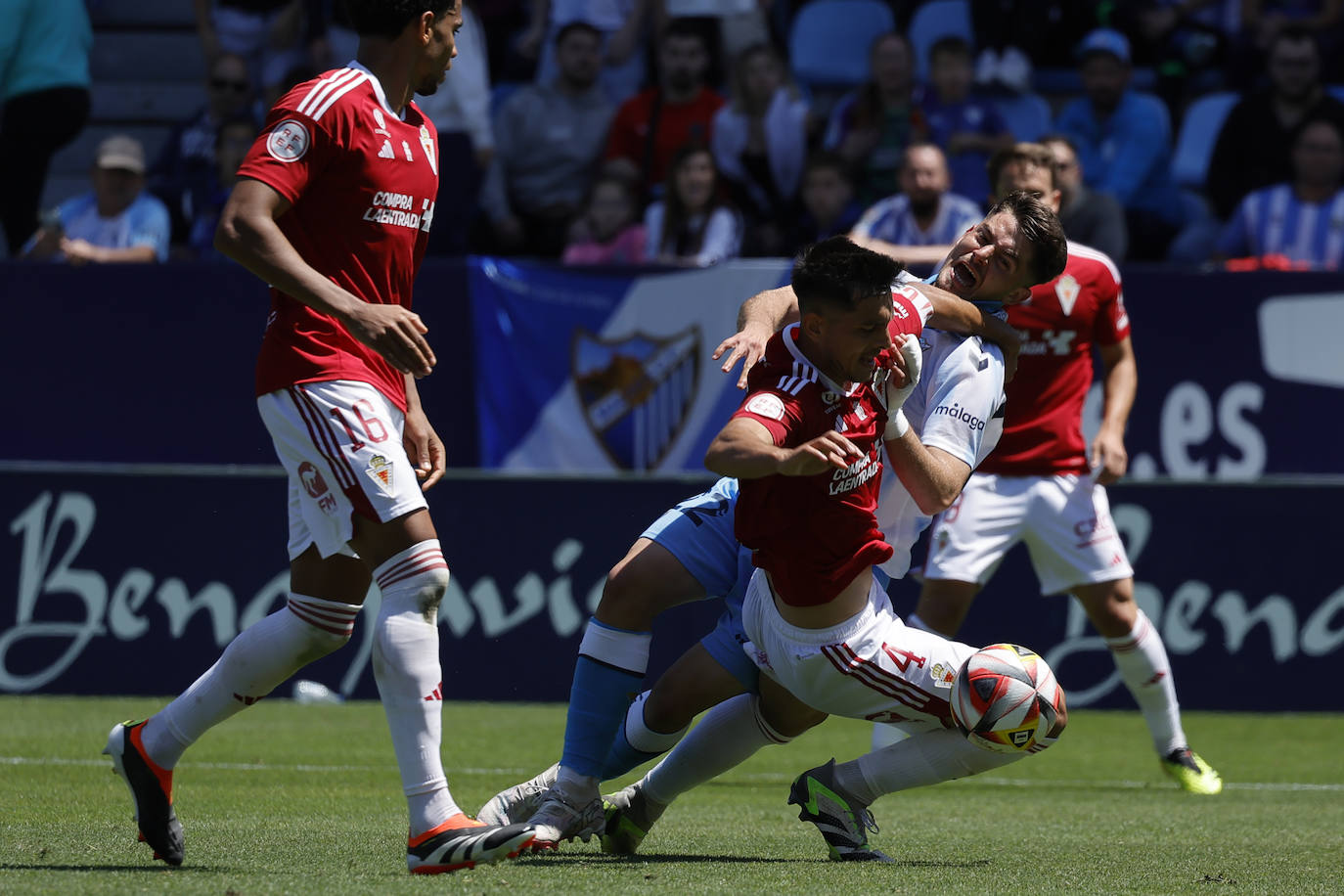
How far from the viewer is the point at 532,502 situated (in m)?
9.30

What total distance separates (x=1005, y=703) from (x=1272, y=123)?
8.71 metres

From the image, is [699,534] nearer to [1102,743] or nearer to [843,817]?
[843,817]

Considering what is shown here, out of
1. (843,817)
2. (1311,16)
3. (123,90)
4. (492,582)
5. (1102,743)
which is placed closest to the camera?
(843,817)

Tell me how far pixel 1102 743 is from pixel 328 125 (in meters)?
5.36

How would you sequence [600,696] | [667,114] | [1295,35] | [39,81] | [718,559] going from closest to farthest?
[600,696]
[718,559]
[39,81]
[1295,35]
[667,114]

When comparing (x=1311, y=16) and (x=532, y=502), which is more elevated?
(x=1311, y=16)

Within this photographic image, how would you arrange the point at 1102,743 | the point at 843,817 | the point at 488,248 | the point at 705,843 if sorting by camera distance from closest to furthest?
the point at 843,817
the point at 705,843
the point at 1102,743
the point at 488,248

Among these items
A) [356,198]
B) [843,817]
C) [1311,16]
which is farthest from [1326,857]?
[1311,16]

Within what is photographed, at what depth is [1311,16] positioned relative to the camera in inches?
532

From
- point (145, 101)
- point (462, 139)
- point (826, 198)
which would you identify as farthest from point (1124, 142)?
point (145, 101)

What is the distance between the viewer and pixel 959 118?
1203 cm

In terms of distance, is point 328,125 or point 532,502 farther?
point 532,502

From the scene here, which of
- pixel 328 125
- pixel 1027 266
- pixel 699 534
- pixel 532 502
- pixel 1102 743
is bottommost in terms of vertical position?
pixel 1102 743

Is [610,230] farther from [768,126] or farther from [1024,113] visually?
[1024,113]
